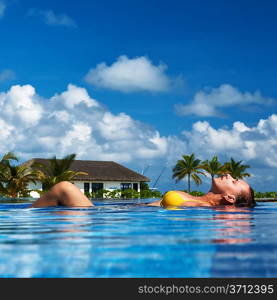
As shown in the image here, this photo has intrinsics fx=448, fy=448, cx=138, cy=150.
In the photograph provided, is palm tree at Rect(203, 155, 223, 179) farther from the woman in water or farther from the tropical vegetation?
the woman in water

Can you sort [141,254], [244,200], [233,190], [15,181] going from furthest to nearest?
[15,181] < [244,200] < [233,190] < [141,254]

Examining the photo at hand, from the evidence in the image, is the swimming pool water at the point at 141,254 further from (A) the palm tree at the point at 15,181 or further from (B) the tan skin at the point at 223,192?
(A) the palm tree at the point at 15,181

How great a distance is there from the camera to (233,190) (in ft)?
33.7

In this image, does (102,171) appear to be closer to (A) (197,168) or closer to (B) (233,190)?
(A) (197,168)

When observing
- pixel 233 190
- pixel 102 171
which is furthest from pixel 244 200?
pixel 102 171

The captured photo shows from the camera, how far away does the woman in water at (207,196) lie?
9.75 meters

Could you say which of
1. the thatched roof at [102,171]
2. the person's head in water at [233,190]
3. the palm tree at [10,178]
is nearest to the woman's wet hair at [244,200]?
the person's head in water at [233,190]

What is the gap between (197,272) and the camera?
8.87 ft

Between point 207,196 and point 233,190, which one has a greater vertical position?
point 233,190

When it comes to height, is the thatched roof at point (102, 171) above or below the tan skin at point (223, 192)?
above

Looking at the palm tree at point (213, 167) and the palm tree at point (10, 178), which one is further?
the palm tree at point (213, 167)

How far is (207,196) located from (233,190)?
25.3 inches

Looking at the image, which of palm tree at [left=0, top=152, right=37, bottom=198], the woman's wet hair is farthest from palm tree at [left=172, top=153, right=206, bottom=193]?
the woman's wet hair

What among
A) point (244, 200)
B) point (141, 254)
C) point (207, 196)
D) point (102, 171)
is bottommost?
point (141, 254)
